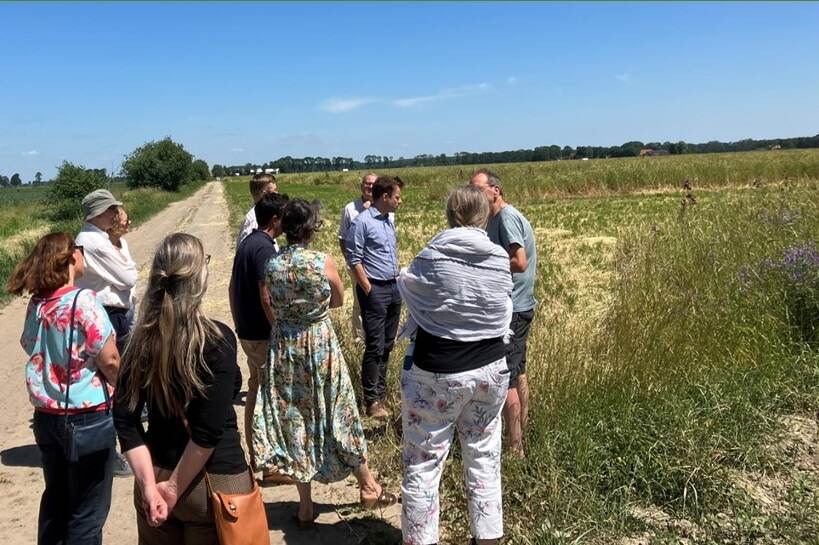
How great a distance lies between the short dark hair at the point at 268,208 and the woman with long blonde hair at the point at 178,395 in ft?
5.81

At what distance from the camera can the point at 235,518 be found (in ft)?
7.51

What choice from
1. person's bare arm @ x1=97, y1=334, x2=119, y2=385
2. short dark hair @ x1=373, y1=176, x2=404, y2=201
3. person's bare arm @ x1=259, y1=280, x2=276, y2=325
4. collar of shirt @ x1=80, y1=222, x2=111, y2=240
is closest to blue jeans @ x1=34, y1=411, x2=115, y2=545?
person's bare arm @ x1=97, y1=334, x2=119, y2=385

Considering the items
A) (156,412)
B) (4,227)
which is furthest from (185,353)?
(4,227)

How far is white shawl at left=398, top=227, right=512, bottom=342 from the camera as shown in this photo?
3053mm

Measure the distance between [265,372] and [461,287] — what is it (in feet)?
4.47

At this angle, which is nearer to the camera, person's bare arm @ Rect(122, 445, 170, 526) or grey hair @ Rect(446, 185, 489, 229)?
person's bare arm @ Rect(122, 445, 170, 526)

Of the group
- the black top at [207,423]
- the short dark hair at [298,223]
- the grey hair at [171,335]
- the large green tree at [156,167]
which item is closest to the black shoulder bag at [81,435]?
the black top at [207,423]

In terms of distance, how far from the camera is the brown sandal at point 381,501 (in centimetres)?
400

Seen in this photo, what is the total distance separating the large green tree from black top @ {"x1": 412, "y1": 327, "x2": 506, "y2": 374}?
67.6m

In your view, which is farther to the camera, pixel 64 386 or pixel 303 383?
pixel 303 383

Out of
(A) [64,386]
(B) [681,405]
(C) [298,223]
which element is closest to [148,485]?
(A) [64,386]

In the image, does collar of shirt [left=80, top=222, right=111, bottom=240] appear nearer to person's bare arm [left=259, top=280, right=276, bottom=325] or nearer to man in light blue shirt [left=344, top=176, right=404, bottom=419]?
person's bare arm [left=259, top=280, right=276, bottom=325]

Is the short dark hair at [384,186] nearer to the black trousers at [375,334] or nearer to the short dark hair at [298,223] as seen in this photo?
the black trousers at [375,334]

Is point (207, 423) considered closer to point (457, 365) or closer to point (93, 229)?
point (457, 365)
